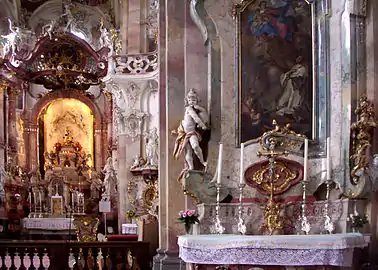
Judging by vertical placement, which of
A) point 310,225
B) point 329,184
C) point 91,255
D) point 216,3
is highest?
point 216,3

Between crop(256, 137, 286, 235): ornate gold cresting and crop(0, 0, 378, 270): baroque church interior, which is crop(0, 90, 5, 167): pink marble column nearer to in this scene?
crop(0, 0, 378, 270): baroque church interior

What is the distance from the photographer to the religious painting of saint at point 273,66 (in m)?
8.54

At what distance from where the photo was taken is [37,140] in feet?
66.0

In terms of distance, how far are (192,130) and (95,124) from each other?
1253cm

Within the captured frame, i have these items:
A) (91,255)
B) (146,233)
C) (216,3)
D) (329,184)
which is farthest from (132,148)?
(329,184)

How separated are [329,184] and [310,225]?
58 cm

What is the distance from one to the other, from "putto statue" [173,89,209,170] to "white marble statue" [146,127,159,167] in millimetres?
5824

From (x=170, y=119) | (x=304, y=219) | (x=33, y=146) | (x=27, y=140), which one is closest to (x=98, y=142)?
(x=33, y=146)

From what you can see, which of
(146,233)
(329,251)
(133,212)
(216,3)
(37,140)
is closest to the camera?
(329,251)

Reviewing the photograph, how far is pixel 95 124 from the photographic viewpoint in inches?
812

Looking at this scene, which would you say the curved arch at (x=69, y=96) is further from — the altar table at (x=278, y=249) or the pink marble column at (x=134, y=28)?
the altar table at (x=278, y=249)

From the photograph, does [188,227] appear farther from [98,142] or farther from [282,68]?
[98,142]

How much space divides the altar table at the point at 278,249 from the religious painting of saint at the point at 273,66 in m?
1.75

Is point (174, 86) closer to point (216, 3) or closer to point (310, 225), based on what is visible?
point (216, 3)
